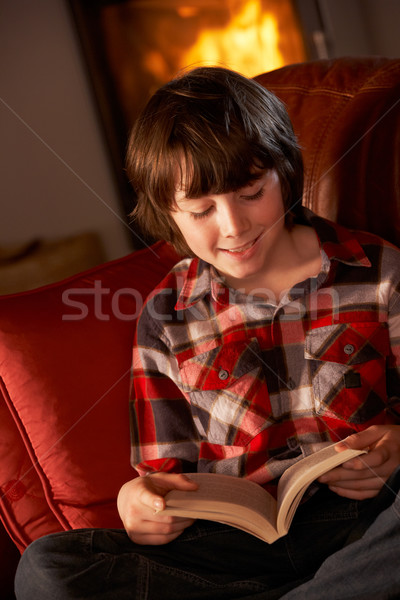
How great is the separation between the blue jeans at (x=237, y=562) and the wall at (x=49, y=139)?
1.31m

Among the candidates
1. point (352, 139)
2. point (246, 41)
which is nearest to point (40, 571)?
point (352, 139)

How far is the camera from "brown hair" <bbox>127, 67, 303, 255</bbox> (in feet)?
3.26

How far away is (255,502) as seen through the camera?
2.88ft

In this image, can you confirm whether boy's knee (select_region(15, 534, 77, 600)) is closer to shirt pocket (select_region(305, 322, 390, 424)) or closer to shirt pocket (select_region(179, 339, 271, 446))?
shirt pocket (select_region(179, 339, 271, 446))

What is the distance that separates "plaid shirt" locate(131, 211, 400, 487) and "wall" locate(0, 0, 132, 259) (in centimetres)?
106

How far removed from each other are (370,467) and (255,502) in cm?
16

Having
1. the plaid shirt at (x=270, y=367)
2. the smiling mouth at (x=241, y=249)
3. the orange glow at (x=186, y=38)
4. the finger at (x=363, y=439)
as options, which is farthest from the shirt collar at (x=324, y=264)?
the orange glow at (x=186, y=38)

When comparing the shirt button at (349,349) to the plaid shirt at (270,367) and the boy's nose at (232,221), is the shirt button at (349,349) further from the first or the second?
the boy's nose at (232,221)

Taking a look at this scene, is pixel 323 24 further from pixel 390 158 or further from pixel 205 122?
pixel 205 122

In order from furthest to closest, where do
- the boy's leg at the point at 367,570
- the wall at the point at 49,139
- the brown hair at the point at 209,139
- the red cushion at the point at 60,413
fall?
1. the wall at the point at 49,139
2. the red cushion at the point at 60,413
3. the brown hair at the point at 209,139
4. the boy's leg at the point at 367,570

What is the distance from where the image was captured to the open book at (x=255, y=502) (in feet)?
2.71

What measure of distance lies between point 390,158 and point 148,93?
1.42m

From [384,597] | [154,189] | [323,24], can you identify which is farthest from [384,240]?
[323,24]
